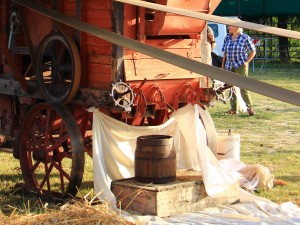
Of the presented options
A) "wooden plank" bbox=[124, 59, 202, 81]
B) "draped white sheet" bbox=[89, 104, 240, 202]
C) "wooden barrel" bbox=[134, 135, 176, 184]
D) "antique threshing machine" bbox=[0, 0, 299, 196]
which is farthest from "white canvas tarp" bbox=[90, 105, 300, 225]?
"wooden plank" bbox=[124, 59, 202, 81]

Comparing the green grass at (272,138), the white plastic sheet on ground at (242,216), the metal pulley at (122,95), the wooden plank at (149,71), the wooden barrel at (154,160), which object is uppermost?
the wooden plank at (149,71)

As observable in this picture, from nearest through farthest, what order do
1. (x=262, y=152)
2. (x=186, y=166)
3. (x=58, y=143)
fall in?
(x=58, y=143), (x=186, y=166), (x=262, y=152)

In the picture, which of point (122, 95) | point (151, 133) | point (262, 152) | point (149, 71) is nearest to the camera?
point (122, 95)

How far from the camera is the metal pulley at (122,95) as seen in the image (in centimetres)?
698

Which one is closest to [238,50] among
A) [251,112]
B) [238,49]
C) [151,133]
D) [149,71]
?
[238,49]

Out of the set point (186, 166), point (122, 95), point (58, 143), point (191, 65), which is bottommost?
point (186, 166)

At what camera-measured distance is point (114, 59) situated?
718 cm

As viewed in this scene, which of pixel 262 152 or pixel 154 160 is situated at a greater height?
pixel 154 160

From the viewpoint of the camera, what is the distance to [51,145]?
7.76m

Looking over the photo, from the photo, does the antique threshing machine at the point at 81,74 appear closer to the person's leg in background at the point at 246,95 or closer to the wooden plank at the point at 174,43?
the wooden plank at the point at 174,43

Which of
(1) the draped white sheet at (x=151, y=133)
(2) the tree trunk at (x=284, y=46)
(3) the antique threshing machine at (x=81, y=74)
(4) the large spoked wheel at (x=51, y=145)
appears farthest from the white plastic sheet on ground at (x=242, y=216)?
(2) the tree trunk at (x=284, y=46)

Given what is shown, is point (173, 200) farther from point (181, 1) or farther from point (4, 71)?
point (4, 71)

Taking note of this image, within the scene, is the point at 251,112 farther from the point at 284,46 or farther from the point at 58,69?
the point at 284,46

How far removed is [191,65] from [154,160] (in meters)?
2.11
